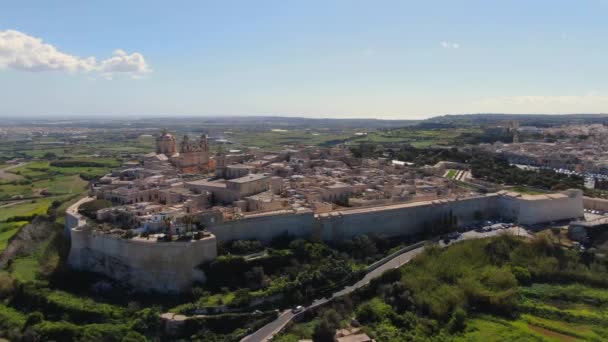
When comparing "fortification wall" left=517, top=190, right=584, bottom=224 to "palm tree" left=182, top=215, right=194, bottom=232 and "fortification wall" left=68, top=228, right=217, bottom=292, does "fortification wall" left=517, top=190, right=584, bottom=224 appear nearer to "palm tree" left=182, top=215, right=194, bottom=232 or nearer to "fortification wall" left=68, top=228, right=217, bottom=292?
"fortification wall" left=68, top=228, right=217, bottom=292

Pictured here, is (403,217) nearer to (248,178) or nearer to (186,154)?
(248,178)

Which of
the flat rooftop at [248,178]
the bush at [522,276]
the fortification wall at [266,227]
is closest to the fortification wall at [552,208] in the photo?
the bush at [522,276]

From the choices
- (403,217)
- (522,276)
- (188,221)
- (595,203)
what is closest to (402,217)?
(403,217)

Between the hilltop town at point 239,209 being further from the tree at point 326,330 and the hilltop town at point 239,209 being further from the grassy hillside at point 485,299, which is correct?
the tree at point 326,330

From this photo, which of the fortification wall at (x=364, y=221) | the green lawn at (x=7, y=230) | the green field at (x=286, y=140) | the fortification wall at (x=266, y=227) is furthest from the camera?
Result: the green field at (x=286, y=140)

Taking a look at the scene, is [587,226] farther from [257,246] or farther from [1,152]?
[1,152]

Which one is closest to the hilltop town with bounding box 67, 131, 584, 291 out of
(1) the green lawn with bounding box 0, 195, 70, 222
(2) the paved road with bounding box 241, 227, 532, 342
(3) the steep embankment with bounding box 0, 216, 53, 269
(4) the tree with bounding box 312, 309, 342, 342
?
(2) the paved road with bounding box 241, 227, 532, 342
